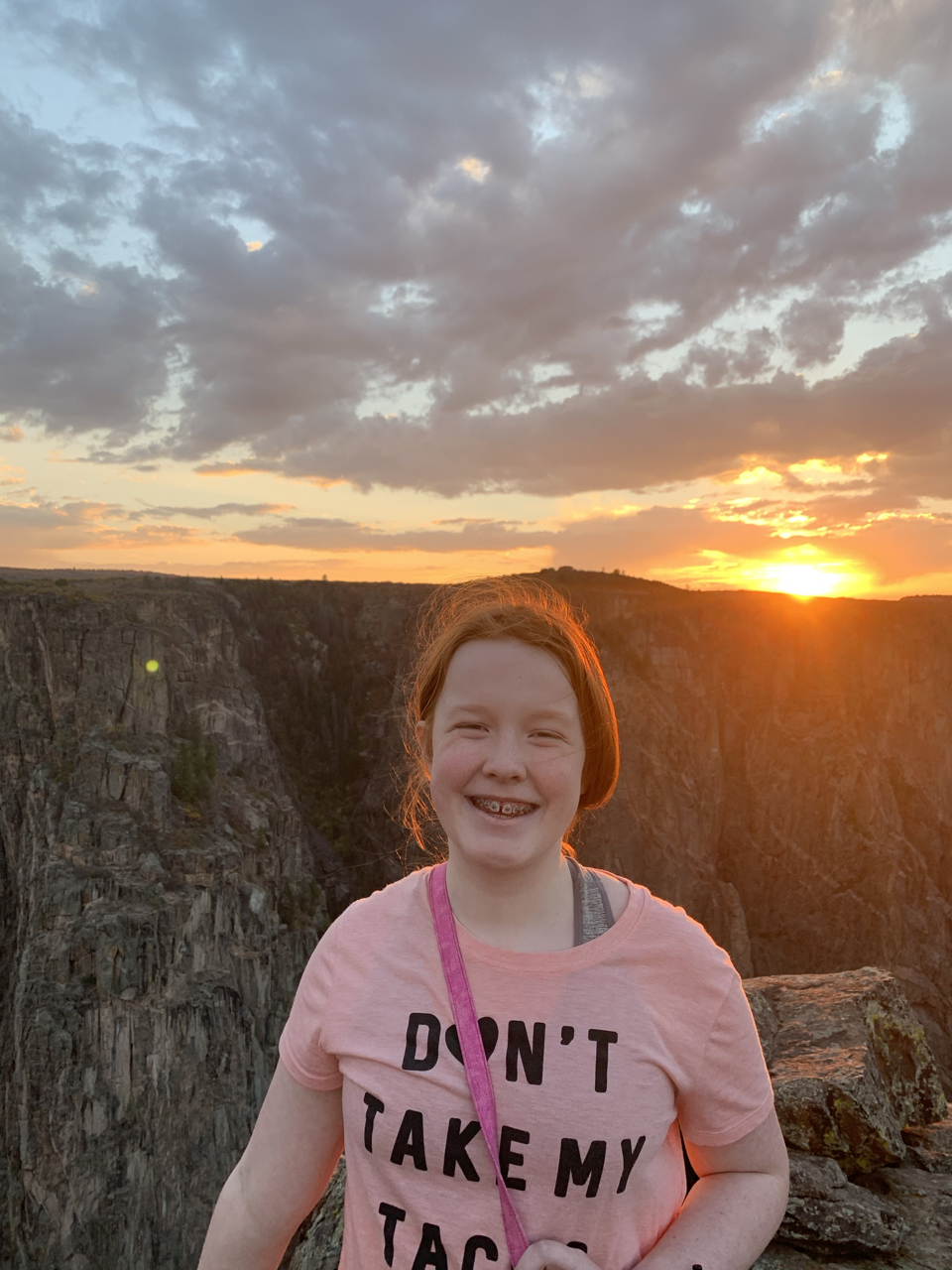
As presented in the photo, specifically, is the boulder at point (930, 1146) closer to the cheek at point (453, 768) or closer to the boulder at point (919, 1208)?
the boulder at point (919, 1208)

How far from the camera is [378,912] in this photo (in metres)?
2.03

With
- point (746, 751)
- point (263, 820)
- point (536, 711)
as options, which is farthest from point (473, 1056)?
point (746, 751)

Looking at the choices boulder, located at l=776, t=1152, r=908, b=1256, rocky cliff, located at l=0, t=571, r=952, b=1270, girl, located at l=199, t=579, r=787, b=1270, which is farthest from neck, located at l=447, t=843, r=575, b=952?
rocky cliff, located at l=0, t=571, r=952, b=1270

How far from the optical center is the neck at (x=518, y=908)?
1938 millimetres

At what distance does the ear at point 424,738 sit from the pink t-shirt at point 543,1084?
0.63 m

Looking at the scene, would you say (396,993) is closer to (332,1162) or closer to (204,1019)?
(332,1162)

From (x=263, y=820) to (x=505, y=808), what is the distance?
104ft

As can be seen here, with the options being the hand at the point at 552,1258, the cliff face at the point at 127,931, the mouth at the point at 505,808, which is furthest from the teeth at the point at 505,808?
the cliff face at the point at 127,931

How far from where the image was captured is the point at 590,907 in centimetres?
199

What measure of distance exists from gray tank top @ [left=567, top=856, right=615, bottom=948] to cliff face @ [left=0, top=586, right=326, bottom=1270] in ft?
92.5

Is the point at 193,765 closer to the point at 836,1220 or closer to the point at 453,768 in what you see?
the point at 836,1220

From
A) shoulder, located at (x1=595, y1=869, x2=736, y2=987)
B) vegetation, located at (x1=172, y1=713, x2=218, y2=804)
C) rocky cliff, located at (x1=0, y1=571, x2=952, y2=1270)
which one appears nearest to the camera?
shoulder, located at (x1=595, y1=869, x2=736, y2=987)

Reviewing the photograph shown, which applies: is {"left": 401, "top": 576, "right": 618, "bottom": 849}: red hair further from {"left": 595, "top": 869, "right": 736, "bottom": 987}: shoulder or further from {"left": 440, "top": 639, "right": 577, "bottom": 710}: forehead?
{"left": 595, "top": 869, "right": 736, "bottom": 987}: shoulder

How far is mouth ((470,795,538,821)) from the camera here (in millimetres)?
1979
